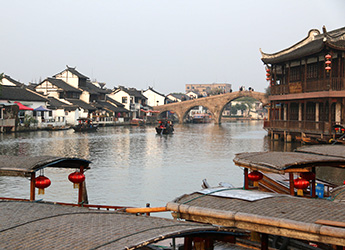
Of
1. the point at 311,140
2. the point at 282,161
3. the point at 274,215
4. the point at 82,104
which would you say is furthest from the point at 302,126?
the point at 82,104

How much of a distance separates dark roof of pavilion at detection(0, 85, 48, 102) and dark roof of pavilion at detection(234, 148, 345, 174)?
37.1m

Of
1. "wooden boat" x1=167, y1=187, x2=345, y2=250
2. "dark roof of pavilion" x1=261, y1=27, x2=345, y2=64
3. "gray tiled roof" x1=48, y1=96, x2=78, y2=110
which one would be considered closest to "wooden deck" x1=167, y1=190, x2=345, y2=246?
"wooden boat" x1=167, y1=187, x2=345, y2=250

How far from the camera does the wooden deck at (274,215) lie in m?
4.68

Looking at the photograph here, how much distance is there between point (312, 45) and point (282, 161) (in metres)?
24.0

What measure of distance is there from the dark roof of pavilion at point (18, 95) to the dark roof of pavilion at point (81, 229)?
131ft

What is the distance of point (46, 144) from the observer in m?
31.1

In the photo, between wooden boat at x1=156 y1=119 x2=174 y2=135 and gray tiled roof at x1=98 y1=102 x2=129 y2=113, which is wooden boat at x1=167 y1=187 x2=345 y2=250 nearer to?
wooden boat at x1=156 y1=119 x2=174 y2=135

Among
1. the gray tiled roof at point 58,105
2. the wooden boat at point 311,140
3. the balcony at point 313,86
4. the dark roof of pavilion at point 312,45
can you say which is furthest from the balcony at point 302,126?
the gray tiled roof at point 58,105

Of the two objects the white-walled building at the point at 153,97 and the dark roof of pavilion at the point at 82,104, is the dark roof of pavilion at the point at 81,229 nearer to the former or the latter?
the dark roof of pavilion at the point at 82,104

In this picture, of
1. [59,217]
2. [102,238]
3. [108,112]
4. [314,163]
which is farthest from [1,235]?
[108,112]

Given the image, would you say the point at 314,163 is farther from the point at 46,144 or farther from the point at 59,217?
the point at 46,144

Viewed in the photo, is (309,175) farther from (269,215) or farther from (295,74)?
(295,74)

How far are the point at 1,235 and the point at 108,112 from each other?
58210mm

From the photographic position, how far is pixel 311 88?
27.9 metres
